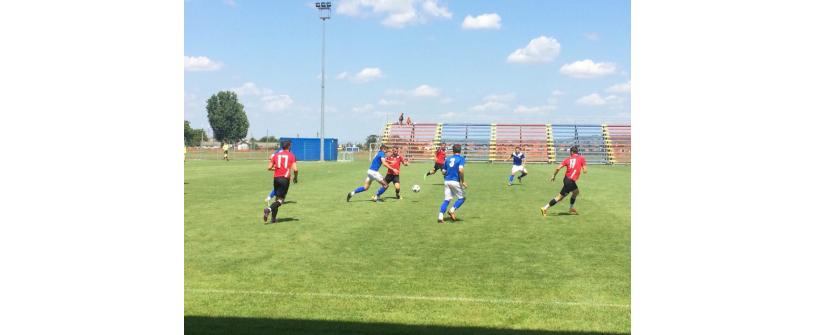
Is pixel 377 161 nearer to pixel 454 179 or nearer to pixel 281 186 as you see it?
pixel 454 179

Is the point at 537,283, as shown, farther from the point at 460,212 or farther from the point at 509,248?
the point at 460,212

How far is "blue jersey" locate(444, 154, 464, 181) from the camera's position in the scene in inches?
559

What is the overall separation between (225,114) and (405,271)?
104823 mm

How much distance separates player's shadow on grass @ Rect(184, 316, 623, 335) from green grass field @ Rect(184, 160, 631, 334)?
0.5 inches

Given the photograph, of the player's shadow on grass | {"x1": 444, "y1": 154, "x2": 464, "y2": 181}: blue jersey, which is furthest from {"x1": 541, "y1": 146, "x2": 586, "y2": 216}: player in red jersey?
the player's shadow on grass

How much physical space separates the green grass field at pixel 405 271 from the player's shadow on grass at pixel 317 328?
12 mm

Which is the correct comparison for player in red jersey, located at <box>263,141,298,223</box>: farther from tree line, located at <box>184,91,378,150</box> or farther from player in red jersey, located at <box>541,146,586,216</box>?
tree line, located at <box>184,91,378,150</box>

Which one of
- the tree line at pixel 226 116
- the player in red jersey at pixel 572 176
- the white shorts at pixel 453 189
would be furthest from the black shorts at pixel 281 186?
the tree line at pixel 226 116

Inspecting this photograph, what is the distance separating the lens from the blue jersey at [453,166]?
1420cm

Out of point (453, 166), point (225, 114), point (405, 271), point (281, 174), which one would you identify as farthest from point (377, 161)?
point (225, 114)

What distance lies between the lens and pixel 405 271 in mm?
8766
